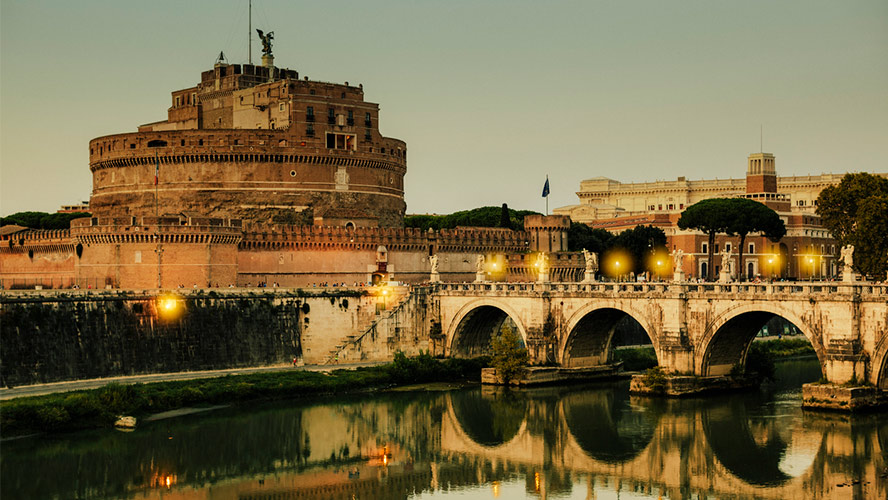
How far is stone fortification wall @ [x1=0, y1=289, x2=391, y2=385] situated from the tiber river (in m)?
6.40

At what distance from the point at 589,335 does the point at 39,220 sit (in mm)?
48371

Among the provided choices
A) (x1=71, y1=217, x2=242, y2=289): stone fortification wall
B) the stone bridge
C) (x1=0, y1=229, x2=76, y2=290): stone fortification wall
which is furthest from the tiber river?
(x1=0, y1=229, x2=76, y2=290): stone fortification wall

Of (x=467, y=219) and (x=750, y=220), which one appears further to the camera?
(x=467, y=219)

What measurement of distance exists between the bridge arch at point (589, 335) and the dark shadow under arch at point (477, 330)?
18.4 ft

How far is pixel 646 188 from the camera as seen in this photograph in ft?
444

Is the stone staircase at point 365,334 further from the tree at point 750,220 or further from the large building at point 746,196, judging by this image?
the tree at point 750,220

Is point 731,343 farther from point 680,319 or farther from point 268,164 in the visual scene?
point 268,164

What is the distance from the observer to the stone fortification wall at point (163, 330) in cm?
4716

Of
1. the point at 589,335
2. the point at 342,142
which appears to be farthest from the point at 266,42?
the point at 589,335

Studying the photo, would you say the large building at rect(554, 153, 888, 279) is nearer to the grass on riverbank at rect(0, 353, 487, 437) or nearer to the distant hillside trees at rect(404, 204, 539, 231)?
the distant hillside trees at rect(404, 204, 539, 231)

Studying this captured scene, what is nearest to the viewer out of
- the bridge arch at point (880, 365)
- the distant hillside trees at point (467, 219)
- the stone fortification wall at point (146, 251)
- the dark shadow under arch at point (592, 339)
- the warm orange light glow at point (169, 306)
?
the bridge arch at point (880, 365)

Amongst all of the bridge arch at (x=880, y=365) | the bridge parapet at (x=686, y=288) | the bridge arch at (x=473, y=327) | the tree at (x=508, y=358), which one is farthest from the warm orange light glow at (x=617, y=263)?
the bridge arch at (x=880, y=365)

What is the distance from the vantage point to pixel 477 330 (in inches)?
2393

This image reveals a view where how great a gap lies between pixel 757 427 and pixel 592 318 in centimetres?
1268
